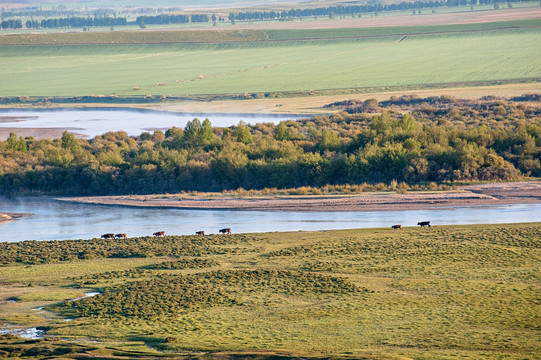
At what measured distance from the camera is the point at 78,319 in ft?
79.8

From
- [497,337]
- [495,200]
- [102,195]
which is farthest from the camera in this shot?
[102,195]

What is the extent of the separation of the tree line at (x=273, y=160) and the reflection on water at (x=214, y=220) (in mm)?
5657

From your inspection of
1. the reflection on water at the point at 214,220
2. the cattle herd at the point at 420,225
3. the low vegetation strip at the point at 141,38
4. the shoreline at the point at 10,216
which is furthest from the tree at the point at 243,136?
the low vegetation strip at the point at 141,38

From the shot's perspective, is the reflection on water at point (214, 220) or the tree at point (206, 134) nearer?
the reflection on water at point (214, 220)

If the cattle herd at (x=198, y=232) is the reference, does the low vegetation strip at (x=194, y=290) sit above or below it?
above

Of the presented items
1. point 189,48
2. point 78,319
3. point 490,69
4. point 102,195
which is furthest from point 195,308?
point 189,48

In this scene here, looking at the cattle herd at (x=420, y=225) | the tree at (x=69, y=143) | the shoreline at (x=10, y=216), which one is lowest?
the shoreline at (x=10, y=216)

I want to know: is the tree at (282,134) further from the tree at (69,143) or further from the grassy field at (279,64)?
the grassy field at (279,64)

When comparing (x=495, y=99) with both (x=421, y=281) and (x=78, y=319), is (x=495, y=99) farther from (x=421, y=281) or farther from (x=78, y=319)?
(x=78, y=319)

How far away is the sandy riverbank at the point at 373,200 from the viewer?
42.9m

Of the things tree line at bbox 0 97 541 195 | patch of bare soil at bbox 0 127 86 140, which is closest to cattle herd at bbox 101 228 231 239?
tree line at bbox 0 97 541 195

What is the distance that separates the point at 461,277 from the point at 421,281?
1534 mm

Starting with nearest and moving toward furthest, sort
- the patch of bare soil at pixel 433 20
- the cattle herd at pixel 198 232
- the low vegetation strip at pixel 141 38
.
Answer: the cattle herd at pixel 198 232, the low vegetation strip at pixel 141 38, the patch of bare soil at pixel 433 20

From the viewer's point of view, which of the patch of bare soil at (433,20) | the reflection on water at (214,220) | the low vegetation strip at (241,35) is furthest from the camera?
the patch of bare soil at (433,20)
